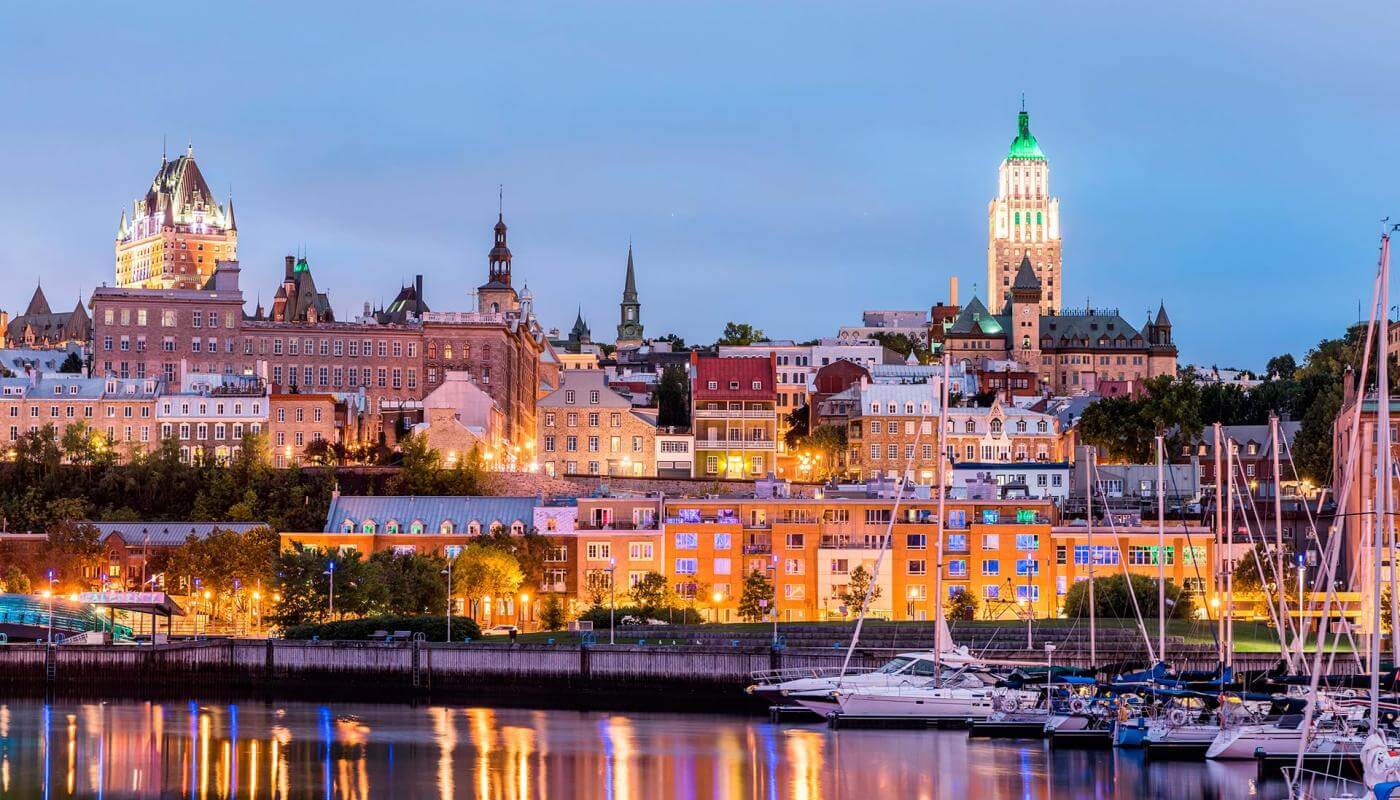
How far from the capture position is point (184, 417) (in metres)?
140

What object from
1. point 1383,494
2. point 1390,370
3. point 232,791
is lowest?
point 232,791

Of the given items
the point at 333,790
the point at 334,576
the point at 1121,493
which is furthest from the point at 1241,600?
the point at 333,790

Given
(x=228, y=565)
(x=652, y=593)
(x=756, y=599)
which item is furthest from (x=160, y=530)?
(x=756, y=599)

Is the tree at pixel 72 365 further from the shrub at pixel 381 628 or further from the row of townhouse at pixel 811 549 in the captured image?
the shrub at pixel 381 628

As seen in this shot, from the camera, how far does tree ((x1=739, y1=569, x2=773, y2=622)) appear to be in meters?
105

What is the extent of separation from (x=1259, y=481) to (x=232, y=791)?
97856 millimetres

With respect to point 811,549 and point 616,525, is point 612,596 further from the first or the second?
point 811,549

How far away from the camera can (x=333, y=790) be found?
6412 cm

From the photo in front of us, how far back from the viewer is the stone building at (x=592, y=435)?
14550 centimetres

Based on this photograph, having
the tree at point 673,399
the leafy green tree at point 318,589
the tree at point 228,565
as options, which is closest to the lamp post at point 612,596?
the leafy green tree at point 318,589

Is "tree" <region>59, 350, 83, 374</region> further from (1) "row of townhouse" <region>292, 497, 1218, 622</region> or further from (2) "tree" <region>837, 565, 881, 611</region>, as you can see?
(2) "tree" <region>837, 565, 881, 611</region>

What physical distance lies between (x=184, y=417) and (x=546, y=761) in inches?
2982

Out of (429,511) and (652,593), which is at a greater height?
(429,511)

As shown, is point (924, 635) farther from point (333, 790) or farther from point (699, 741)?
point (333, 790)
